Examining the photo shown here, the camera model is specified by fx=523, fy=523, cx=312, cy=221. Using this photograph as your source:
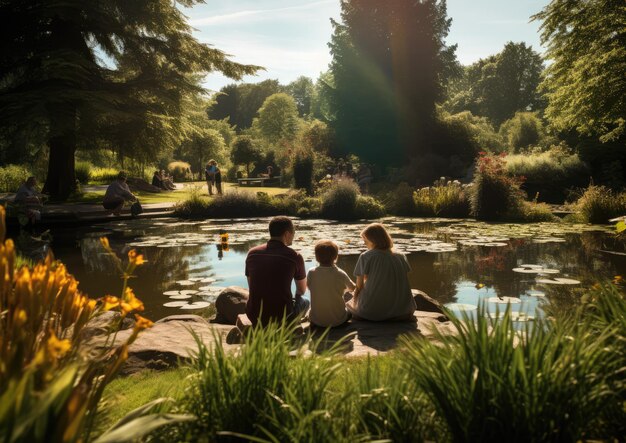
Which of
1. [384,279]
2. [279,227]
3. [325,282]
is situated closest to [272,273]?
[279,227]

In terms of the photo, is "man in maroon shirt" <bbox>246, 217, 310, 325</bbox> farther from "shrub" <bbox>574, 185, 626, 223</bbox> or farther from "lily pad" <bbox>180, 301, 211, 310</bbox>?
"shrub" <bbox>574, 185, 626, 223</bbox>

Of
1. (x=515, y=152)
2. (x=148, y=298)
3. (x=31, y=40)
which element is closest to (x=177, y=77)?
(x=31, y=40)

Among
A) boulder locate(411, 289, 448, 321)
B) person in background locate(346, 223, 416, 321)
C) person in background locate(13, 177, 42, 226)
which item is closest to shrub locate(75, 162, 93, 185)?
person in background locate(13, 177, 42, 226)

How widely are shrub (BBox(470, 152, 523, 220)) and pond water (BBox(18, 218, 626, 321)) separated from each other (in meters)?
1.40

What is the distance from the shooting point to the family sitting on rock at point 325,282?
5.10 m

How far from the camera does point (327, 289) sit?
17.5 feet

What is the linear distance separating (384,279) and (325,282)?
621 millimetres

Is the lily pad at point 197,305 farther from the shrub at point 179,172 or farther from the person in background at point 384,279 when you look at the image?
the shrub at point 179,172

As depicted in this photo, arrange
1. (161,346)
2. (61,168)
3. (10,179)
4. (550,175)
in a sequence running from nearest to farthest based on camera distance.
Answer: (161,346) < (61,168) < (550,175) < (10,179)

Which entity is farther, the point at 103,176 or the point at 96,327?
the point at 103,176

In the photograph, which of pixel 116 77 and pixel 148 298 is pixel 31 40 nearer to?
pixel 116 77

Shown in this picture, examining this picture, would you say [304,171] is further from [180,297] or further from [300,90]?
[300,90]

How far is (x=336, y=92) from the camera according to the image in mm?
35375

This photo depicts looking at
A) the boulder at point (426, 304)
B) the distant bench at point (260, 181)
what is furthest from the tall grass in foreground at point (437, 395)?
the distant bench at point (260, 181)
